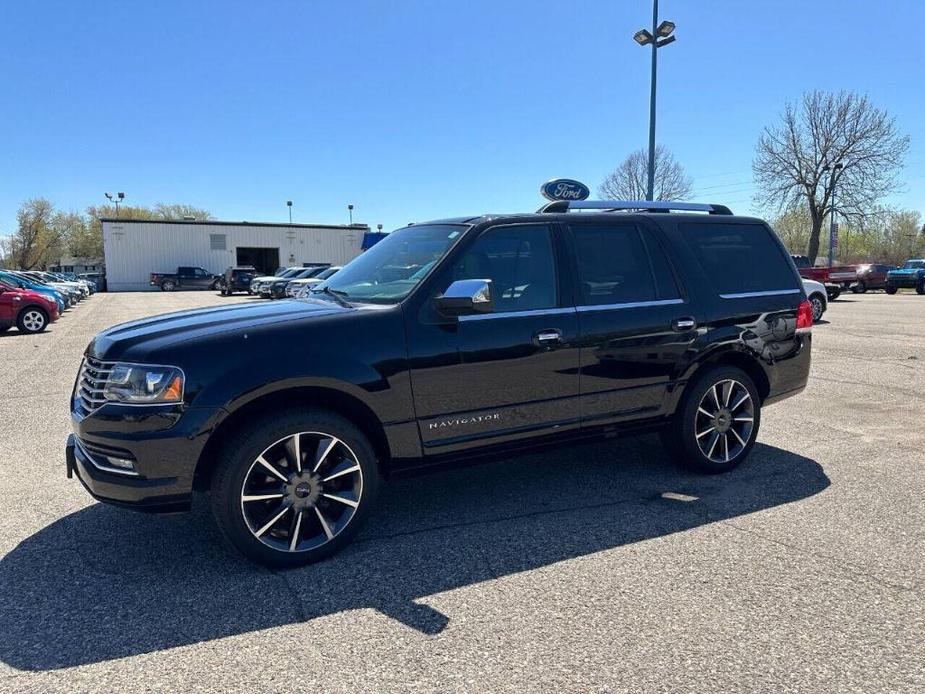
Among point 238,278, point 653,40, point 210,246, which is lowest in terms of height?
point 238,278

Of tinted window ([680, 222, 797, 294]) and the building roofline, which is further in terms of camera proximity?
the building roofline

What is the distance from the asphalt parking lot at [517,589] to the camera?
8.21 feet

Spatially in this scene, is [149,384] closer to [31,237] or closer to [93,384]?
[93,384]

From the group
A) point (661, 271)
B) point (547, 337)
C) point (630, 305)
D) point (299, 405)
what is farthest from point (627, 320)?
point (299, 405)

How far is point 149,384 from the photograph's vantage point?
309 cm

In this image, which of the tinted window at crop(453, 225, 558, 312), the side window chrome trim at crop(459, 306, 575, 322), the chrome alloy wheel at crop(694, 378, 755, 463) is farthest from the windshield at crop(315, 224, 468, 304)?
the chrome alloy wheel at crop(694, 378, 755, 463)

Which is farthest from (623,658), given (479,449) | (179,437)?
(179,437)

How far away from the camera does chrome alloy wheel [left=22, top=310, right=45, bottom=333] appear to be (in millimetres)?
15688

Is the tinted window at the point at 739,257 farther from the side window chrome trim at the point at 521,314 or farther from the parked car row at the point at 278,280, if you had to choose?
the parked car row at the point at 278,280

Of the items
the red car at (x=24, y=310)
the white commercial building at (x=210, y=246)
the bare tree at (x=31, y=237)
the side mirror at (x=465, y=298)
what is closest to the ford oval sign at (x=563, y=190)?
the side mirror at (x=465, y=298)

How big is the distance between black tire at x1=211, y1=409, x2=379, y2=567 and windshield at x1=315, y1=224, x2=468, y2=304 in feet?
2.87

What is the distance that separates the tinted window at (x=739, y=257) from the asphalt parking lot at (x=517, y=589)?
1410 millimetres

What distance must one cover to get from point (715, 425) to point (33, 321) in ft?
54.9

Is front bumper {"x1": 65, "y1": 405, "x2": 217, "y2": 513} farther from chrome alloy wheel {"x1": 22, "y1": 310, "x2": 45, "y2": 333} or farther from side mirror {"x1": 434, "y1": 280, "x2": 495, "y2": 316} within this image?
chrome alloy wheel {"x1": 22, "y1": 310, "x2": 45, "y2": 333}
